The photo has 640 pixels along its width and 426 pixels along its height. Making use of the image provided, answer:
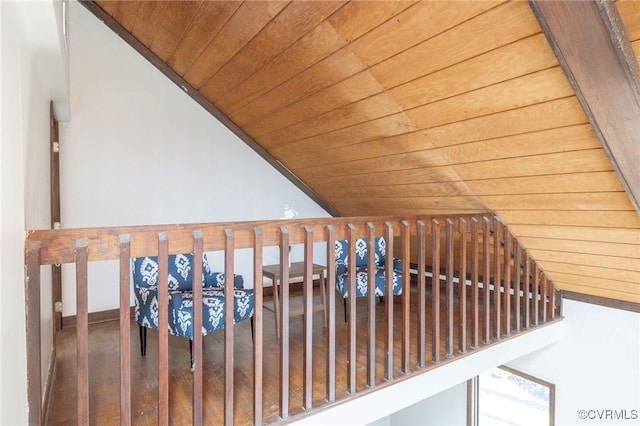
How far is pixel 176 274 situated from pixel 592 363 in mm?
3442

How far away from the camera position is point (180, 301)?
2.28 metres

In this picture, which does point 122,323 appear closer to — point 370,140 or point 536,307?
point 370,140

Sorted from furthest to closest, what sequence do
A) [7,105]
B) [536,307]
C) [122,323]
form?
[536,307], [122,323], [7,105]

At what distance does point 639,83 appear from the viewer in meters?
1.50

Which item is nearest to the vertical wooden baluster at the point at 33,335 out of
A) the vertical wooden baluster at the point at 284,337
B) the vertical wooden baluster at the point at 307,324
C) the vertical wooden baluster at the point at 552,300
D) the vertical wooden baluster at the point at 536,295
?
the vertical wooden baluster at the point at 284,337

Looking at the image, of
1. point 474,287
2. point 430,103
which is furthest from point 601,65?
point 474,287

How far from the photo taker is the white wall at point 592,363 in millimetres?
2795

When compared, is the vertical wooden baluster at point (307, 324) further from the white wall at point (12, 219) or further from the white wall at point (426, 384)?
the white wall at point (12, 219)

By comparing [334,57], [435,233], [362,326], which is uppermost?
[334,57]

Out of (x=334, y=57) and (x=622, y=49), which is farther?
(x=334, y=57)

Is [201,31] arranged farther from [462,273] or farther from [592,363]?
[592,363]

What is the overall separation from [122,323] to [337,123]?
6.44 ft

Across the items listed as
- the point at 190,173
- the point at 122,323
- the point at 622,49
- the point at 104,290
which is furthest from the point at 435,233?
the point at 104,290

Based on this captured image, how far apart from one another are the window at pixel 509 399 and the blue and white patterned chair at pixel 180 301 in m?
2.68
